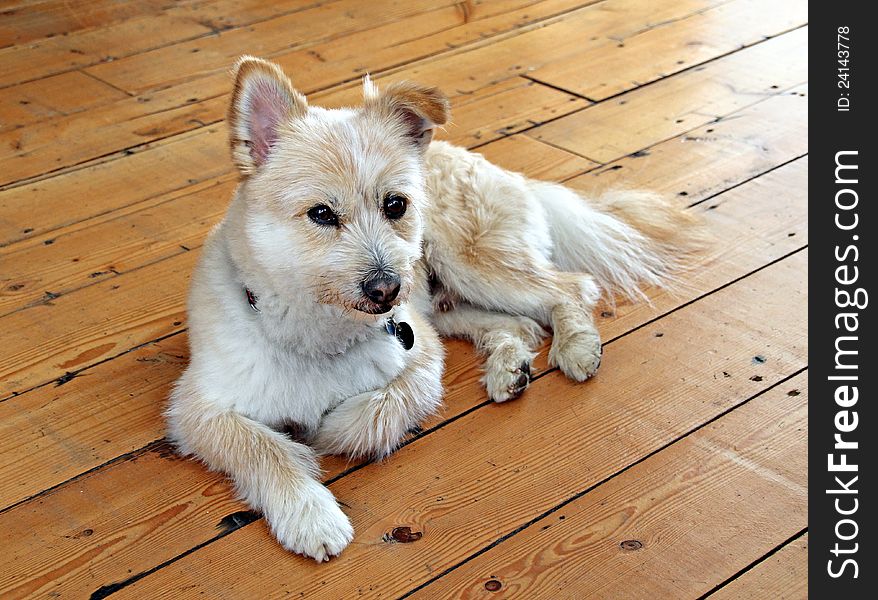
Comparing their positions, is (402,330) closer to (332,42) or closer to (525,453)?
(525,453)

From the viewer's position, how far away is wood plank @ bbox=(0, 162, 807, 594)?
180 cm

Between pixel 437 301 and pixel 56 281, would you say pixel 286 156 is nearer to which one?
pixel 437 301

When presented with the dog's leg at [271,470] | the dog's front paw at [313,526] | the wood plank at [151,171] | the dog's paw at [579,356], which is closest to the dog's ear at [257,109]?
the dog's leg at [271,470]

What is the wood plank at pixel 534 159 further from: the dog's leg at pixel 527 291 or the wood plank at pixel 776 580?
the wood plank at pixel 776 580

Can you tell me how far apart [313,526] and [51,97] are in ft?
7.83

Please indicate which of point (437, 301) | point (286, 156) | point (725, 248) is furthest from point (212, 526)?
point (725, 248)

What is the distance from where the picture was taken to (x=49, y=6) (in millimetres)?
4332

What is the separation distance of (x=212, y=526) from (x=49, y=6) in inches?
126

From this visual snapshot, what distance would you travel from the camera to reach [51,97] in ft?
11.8

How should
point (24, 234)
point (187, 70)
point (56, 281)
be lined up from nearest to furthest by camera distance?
point (56, 281) → point (24, 234) → point (187, 70)

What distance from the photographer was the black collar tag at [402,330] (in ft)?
6.64

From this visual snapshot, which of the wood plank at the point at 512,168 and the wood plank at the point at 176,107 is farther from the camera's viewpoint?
the wood plank at the point at 176,107

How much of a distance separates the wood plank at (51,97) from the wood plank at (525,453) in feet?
6.79

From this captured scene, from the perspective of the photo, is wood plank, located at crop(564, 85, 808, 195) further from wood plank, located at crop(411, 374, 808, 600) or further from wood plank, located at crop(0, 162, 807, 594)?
wood plank, located at crop(411, 374, 808, 600)
